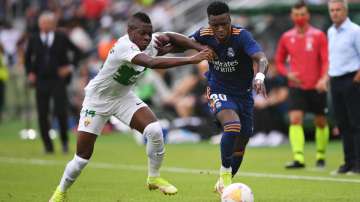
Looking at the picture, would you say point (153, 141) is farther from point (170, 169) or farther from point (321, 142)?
point (321, 142)

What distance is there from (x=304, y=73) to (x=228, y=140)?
523 centimetres

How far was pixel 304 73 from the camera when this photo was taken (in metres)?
15.4

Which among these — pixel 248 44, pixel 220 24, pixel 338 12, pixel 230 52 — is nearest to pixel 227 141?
pixel 230 52

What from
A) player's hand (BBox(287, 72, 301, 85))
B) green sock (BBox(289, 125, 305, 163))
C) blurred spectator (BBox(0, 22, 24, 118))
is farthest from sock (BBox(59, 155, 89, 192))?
blurred spectator (BBox(0, 22, 24, 118))

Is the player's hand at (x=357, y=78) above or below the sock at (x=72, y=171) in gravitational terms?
above

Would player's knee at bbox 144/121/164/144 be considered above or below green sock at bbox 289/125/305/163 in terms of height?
above

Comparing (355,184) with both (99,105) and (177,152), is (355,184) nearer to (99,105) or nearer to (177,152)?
(99,105)

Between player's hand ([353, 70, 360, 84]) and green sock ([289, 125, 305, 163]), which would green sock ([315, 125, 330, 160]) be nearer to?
green sock ([289, 125, 305, 163])

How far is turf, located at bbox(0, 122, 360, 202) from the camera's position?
11.1m

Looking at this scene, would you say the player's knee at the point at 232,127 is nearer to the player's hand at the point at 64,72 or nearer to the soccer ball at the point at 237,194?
the soccer ball at the point at 237,194

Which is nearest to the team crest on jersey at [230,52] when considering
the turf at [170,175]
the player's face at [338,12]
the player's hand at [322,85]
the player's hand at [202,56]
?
the player's hand at [202,56]

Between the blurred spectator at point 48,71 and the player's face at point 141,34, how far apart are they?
8.33m

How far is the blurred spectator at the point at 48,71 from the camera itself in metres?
18.4

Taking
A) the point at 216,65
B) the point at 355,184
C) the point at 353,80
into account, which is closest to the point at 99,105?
the point at 216,65
